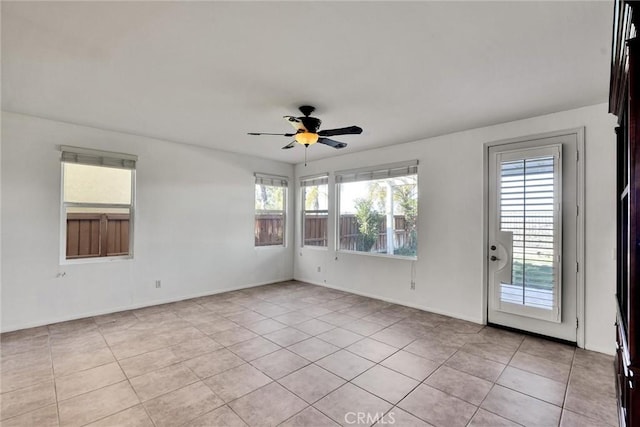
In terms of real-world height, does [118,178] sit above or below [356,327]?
above

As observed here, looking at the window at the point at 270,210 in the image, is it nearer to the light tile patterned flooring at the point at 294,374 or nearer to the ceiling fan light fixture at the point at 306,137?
the light tile patterned flooring at the point at 294,374

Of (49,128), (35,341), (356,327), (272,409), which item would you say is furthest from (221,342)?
(49,128)

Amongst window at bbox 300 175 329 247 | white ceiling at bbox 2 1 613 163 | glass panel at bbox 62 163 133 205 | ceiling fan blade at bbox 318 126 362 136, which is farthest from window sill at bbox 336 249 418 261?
glass panel at bbox 62 163 133 205

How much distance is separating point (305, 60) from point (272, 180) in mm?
4037

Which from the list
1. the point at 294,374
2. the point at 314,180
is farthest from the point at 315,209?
the point at 294,374

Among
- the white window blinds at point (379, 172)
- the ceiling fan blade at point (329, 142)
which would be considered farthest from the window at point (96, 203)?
the white window blinds at point (379, 172)

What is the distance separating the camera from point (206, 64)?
2.39 meters

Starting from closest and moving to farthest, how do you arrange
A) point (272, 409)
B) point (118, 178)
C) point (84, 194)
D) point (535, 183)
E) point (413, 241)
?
point (272, 409)
point (535, 183)
point (84, 194)
point (118, 178)
point (413, 241)

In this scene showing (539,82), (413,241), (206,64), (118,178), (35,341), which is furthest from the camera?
(413,241)

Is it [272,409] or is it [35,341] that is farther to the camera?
[35,341]

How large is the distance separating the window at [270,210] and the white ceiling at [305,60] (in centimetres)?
248

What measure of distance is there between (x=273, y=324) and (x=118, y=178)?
3.10 metres

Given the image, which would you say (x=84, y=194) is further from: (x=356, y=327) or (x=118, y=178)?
(x=356, y=327)

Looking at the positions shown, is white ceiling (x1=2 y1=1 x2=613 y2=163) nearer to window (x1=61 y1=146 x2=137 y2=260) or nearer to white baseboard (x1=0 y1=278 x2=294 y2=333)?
window (x1=61 y1=146 x2=137 y2=260)
